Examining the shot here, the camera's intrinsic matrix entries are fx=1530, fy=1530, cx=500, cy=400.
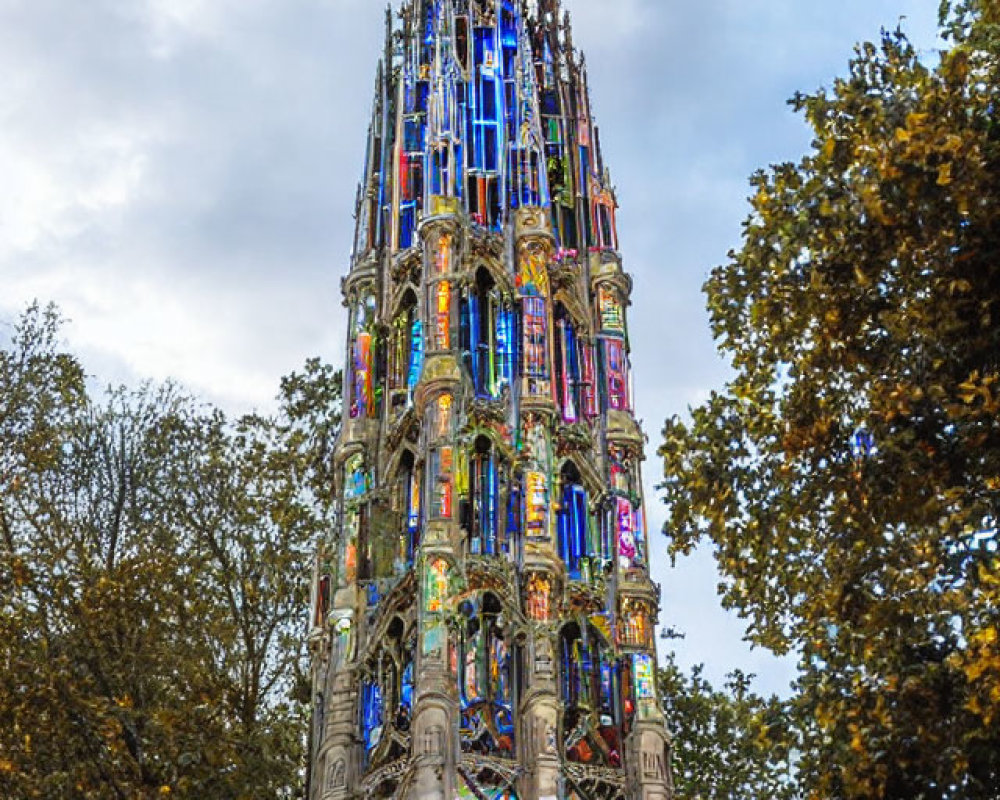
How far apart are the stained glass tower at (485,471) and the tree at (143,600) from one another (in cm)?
114

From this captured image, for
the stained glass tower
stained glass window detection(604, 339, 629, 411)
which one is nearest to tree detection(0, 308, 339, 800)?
the stained glass tower

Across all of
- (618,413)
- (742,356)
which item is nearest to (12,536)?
(618,413)

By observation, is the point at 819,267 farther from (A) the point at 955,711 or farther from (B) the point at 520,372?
(B) the point at 520,372

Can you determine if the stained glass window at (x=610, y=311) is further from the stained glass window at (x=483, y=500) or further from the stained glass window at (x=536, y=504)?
the stained glass window at (x=536, y=504)

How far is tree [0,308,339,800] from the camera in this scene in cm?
2083

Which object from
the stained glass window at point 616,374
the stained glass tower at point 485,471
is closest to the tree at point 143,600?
the stained glass tower at point 485,471

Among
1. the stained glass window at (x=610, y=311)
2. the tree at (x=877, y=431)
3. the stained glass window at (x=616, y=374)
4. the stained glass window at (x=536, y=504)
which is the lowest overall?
the tree at (x=877, y=431)

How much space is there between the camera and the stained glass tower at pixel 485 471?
24359mm

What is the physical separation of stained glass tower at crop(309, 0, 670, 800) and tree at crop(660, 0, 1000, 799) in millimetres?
10586

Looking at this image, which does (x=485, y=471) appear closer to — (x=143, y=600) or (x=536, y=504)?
(x=536, y=504)

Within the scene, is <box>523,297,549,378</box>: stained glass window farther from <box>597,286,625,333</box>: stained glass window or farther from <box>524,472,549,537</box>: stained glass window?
<box>524,472,549,537</box>: stained glass window

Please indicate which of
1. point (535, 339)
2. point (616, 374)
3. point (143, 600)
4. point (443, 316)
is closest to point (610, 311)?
point (616, 374)

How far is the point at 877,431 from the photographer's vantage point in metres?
13.1

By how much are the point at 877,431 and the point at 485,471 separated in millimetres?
14506
